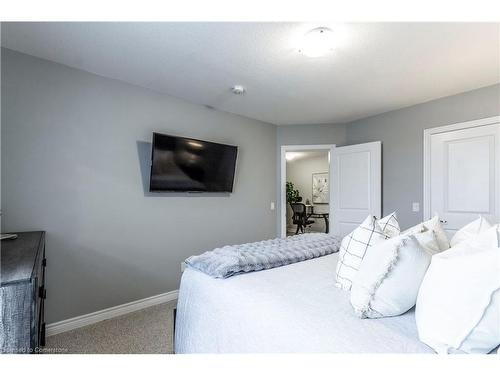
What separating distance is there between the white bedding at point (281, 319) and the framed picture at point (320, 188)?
6.38 metres

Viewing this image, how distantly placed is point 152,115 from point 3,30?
49.0 inches

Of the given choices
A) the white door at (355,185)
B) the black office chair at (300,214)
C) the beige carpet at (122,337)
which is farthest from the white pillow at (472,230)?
the black office chair at (300,214)

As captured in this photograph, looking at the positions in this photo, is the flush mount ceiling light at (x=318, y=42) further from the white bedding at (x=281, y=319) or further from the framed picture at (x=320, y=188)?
the framed picture at (x=320, y=188)

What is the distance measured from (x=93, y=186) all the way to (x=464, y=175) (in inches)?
151

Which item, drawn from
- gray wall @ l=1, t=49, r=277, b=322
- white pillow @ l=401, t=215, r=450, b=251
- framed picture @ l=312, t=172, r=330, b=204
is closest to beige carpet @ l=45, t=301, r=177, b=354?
gray wall @ l=1, t=49, r=277, b=322

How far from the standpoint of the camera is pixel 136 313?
260cm

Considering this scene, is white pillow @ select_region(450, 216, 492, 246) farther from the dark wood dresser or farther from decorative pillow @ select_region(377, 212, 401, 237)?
the dark wood dresser

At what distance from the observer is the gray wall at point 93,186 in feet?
6.81

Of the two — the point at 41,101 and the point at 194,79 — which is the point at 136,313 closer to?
the point at 41,101

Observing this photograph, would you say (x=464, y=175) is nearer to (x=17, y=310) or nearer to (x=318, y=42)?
(x=318, y=42)

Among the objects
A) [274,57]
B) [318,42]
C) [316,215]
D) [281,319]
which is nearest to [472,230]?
[281,319]

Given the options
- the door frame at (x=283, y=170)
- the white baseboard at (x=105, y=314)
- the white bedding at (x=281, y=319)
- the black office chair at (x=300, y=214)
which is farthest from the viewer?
the black office chair at (x=300, y=214)

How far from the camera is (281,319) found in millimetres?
965

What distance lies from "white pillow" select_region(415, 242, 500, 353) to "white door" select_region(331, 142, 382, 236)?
290cm
